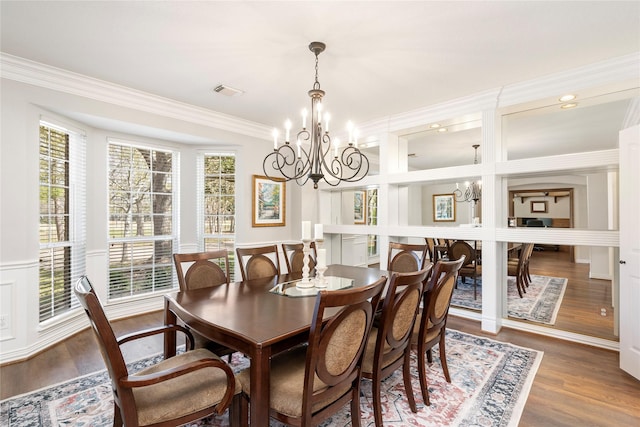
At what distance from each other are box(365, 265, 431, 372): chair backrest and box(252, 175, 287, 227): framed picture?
127 inches

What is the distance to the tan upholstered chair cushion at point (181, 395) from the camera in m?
1.38

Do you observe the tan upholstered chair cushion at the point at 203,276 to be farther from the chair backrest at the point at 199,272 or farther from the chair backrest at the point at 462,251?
the chair backrest at the point at 462,251

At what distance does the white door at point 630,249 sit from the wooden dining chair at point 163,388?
301 cm

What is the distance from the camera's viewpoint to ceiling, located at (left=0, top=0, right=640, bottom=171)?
207 cm

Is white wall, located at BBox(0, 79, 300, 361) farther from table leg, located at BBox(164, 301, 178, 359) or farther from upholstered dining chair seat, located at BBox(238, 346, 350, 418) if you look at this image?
upholstered dining chair seat, located at BBox(238, 346, 350, 418)

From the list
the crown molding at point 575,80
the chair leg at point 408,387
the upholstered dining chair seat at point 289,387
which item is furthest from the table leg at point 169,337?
the crown molding at point 575,80

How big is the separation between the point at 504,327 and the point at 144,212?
476 cm

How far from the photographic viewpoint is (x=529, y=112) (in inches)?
136

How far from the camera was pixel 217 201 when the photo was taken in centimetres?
470

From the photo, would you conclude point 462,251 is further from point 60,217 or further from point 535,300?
point 60,217

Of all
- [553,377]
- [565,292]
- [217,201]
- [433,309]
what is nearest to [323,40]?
[433,309]

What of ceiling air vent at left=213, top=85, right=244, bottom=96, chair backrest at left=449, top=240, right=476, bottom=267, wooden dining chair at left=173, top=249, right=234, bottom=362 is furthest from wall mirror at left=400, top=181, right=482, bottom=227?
wooden dining chair at left=173, top=249, right=234, bottom=362

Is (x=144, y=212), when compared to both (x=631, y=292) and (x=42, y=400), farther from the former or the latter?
(x=631, y=292)

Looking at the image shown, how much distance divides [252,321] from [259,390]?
376 mm
